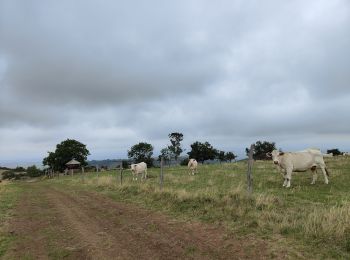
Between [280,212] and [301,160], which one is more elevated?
[301,160]

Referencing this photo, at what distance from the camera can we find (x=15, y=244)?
1114 cm

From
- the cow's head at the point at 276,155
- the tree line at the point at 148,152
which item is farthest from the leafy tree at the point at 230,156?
the cow's head at the point at 276,155

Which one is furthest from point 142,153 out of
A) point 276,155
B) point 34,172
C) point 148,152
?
point 276,155

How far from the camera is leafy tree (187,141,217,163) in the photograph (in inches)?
3944

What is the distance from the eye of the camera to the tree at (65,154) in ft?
370

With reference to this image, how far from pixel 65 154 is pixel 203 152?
38.1 metres

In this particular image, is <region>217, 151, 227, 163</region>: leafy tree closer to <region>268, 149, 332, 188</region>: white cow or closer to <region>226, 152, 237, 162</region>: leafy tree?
<region>226, 152, 237, 162</region>: leafy tree

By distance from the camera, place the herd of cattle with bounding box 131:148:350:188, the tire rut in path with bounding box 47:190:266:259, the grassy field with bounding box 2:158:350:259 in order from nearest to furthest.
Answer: the grassy field with bounding box 2:158:350:259
the tire rut in path with bounding box 47:190:266:259
the herd of cattle with bounding box 131:148:350:188

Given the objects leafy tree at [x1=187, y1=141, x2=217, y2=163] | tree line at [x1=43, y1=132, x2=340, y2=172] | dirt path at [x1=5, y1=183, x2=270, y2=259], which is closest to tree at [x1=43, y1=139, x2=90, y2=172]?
tree line at [x1=43, y1=132, x2=340, y2=172]

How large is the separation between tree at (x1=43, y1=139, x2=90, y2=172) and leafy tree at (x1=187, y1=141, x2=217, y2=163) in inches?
1270

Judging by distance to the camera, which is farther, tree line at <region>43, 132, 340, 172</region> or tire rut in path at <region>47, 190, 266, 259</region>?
tree line at <region>43, 132, 340, 172</region>

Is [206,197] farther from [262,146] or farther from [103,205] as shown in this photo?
[262,146]

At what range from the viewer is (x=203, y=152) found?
100m

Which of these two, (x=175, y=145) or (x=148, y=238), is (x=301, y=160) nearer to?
(x=148, y=238)
